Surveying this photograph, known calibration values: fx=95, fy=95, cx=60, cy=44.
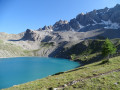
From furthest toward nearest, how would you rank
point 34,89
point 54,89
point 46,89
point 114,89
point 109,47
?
point 109,47
point 34,89
point 46,89
point 54,89
point 114,89

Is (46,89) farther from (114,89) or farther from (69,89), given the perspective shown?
(114,89)

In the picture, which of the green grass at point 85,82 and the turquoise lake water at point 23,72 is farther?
the turquoise lake water at point 23,72

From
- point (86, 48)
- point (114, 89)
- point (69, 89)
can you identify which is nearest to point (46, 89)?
point (69, 89)

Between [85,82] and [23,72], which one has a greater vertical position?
[85,82]

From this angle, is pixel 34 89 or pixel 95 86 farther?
pixel 34 89

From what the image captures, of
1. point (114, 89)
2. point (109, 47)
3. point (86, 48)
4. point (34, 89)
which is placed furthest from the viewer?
point (86, 48)

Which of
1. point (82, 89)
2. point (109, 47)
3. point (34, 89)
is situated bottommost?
point (34, 89)

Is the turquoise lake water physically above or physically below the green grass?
below

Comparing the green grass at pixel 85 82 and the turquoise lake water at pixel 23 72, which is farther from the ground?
the green grass at pixel 85 82

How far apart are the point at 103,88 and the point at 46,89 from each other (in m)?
11.1

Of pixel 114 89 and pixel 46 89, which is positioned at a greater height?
pixel 114 89

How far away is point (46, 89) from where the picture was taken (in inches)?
787

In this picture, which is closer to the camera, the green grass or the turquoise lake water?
the green grass

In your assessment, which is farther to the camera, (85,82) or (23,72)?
(23,72)
